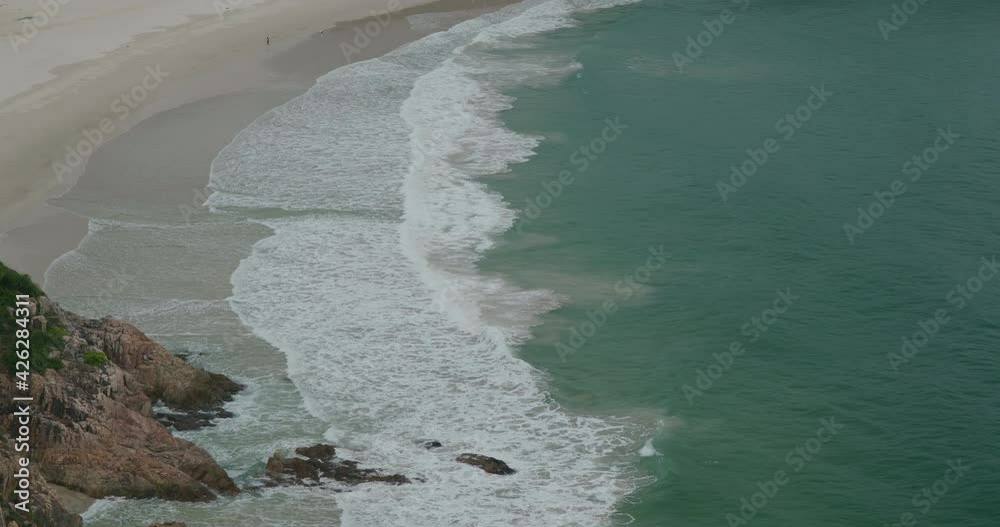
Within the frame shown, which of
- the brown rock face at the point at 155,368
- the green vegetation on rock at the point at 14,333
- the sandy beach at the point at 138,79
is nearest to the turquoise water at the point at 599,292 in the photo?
the brown rock face at the point at 155,368

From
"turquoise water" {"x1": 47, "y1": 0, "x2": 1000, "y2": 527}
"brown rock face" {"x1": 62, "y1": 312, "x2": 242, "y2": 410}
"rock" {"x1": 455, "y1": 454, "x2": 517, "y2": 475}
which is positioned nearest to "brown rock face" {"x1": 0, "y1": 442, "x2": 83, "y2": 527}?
"turquoise water" {"x1": 47, "y1": 0, "x2": 1000, "y2": 527}

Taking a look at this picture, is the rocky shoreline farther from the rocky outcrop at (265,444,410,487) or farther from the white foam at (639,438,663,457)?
the white foam at (639,438,663,457)

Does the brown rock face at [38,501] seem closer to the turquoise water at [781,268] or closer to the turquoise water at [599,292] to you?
the turquoise water at [599,292]

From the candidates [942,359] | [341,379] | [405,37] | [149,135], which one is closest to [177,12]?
[405,37]

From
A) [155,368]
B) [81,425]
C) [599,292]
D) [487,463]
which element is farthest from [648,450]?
[81,425]

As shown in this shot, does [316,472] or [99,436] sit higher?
[99,436]

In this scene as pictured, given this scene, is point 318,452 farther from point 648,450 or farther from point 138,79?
point 138,79
